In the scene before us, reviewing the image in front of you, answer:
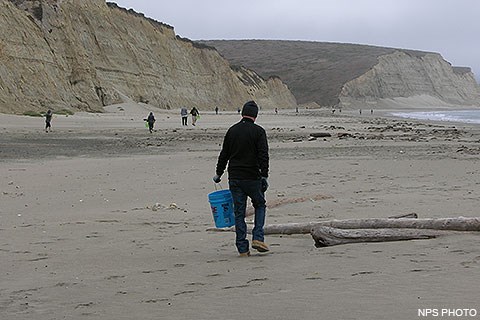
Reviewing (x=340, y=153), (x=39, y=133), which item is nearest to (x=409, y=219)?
(x=340, y=153)

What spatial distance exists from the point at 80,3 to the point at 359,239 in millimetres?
55545

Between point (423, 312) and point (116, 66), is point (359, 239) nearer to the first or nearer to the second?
point (423, 312)

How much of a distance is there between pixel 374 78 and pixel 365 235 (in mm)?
136024

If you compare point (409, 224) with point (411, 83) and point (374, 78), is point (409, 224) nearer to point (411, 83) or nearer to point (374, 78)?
point (374, 78)

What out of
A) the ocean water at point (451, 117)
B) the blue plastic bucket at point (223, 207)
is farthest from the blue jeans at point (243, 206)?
the ocean water at point (451, 117)

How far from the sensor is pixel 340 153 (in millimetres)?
18484

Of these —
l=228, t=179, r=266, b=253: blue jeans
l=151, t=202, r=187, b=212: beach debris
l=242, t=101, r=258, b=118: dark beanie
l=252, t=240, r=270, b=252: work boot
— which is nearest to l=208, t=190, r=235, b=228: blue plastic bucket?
l=228, t=179, r=266, b=253: blue jeans

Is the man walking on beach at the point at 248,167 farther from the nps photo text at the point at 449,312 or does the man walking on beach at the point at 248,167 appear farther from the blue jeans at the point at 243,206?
the nps photo text at the point at 449,312

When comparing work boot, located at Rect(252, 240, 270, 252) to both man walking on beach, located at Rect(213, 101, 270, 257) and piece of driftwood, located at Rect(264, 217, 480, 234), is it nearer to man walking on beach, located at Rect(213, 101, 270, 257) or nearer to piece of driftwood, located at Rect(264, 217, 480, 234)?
man walking on beach, located at Rect(213, 101, 270, 257)

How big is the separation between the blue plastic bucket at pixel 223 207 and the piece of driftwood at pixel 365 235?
3.05 feet

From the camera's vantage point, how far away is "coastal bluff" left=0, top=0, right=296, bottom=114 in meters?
43.4

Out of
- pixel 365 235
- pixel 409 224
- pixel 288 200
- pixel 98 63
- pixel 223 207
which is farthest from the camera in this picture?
pixel 98 63

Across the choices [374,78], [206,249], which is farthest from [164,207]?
[374,78]

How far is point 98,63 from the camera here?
189ft
